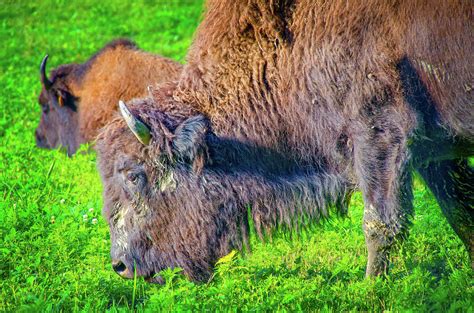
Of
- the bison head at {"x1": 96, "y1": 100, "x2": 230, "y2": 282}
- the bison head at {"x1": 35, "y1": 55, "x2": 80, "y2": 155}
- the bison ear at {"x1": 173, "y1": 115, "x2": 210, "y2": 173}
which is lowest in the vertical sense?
the bison head at {"x1": 35, "y1": 55, "x2": 80, "y2": 155}

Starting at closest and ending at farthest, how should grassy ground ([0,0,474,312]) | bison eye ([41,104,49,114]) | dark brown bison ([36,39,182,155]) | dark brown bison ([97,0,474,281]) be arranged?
grassy ground ([0,0,474,312]), dark brown bison ([97,0,474,281]), dark brown bison ([36,39,182,155]), bison eye ([41,104,49,114])

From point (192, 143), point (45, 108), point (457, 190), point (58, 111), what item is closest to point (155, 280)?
point (192, 143)

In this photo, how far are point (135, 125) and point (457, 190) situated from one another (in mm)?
2551

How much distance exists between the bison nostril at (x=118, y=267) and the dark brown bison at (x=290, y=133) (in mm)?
23

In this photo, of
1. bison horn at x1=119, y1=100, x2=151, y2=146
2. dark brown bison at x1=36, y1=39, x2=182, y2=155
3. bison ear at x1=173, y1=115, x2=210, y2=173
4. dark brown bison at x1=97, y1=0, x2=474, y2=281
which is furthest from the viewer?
dark brown bison at x1=36, y1=39, x2=182, y2=155

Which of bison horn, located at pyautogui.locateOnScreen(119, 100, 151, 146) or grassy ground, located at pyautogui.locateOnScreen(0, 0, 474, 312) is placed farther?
bison horn, located at pyautogui.locateOnScreen(119, 100, 151, 146)

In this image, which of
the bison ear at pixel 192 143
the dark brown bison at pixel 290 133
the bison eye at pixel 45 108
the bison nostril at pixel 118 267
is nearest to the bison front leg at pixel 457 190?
the dark brown bison at pixel 290 133

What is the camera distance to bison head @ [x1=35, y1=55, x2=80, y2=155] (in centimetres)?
1127

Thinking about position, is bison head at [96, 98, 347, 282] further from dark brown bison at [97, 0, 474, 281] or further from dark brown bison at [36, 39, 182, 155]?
dark brown bison at [36, 39, 182, 155]

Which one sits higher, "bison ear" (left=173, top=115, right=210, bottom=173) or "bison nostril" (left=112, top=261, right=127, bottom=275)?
"bison ear" (left=173, top=115, right=210, bottom=173)

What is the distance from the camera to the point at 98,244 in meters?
6.52

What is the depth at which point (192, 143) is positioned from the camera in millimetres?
5582

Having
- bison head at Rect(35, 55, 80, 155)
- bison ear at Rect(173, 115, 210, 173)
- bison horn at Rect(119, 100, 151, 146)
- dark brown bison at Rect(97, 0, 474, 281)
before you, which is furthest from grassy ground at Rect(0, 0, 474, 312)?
bison horn at Rect(119, 100, 151, 146)

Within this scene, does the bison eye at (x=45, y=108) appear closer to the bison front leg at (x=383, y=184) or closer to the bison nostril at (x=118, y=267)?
the bison nostril at (x=118, y=267)
